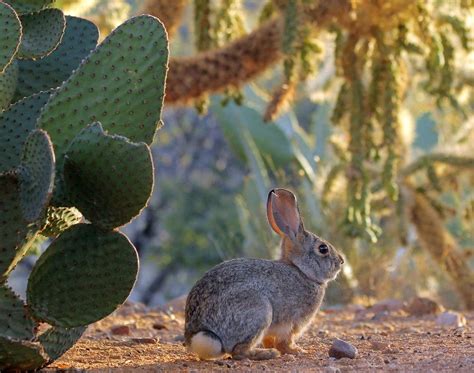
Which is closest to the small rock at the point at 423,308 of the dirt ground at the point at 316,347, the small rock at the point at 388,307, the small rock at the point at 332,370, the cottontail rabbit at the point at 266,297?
the dirt ground at the point at 316,347

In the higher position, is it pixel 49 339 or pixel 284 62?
pixel 284 62

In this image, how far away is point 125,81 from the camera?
14.7ft

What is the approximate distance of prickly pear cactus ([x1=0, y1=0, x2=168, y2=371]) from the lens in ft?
13.5

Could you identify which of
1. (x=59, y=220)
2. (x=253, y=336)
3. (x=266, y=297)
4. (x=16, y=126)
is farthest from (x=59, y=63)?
(x=253, y=336)

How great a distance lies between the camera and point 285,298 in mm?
5168

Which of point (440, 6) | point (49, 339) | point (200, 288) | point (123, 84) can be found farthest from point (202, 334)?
point (440, 6)

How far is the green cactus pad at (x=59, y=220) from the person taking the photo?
179 inches

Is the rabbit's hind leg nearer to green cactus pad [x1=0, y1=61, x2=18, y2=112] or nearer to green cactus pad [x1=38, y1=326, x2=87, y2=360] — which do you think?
green cactus pad [x1=38, y1=326, x2=87, y2=360]

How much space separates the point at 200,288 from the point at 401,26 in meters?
4.33

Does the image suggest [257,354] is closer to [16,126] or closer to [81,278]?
[81,278]

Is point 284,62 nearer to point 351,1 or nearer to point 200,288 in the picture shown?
point 351,1

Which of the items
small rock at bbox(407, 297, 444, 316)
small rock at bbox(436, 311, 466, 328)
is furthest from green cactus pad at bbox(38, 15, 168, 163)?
small rock at bbox(407, 297, 444, 316)

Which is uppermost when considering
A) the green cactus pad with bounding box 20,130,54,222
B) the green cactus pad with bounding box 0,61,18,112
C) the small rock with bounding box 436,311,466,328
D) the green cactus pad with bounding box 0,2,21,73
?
the green cactus pad with bounding box 0,2,21,73

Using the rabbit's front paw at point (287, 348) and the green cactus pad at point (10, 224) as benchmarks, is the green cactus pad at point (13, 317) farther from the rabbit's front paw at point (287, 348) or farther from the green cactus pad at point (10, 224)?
the rabbit's front paw at point (287, 348)
